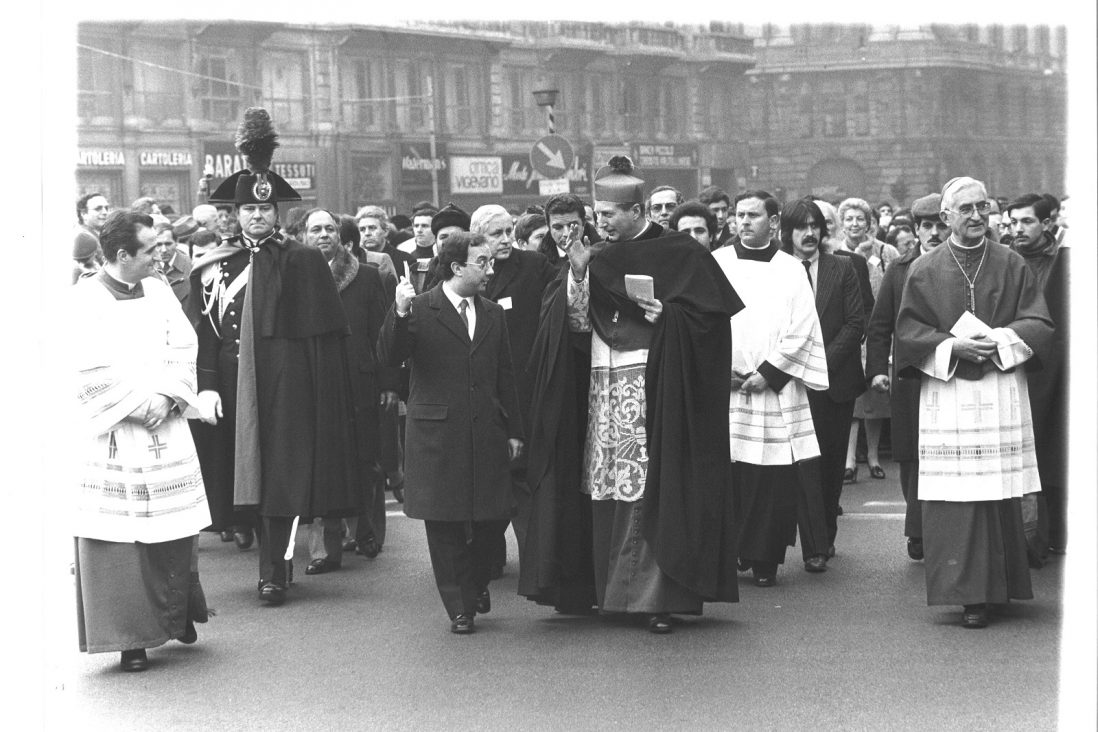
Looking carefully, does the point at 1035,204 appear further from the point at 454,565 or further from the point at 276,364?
the point at 276,364

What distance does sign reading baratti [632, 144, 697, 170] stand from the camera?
33344mm

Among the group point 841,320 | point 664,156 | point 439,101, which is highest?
point 439,101

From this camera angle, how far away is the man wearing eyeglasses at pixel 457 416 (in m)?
7.77

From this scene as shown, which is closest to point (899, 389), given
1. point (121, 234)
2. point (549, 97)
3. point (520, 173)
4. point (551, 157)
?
point (121, 234)

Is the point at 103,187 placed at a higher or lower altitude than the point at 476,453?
higher

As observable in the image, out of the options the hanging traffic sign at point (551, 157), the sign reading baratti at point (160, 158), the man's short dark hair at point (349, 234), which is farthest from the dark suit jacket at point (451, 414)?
the sign reading baratti at point (160, 158)

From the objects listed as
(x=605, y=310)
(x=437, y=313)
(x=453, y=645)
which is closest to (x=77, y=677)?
(x=453, y=645)

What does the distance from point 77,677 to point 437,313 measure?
2308mm

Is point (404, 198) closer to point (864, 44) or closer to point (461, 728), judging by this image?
point (864, 44)

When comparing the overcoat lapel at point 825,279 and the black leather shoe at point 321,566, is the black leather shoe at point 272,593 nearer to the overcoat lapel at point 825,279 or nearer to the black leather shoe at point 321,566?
the black leather shoe at point 321,566

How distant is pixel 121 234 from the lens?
7.06 meters

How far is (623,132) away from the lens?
29.3 m

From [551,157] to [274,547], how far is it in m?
8.79

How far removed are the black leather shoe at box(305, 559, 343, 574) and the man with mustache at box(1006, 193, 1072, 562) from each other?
379 centimetres
